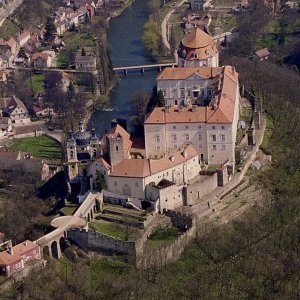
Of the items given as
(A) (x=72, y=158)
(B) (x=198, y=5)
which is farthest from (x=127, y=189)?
(B) (x=198, y=5)

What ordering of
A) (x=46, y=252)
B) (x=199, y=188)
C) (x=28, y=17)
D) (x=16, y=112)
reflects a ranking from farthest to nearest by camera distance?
(x=28, y=17) → (x=16, y=112) → (x=199, y=188) → (x=46, y=252)

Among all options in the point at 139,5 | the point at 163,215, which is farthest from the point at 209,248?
the point at 139,5

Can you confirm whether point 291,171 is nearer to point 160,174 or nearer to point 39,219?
point 160,174

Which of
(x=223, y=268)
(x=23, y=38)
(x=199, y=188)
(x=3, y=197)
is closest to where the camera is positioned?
(x=223, y=268)

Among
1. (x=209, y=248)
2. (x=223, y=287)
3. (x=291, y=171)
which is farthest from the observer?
(x=291, y=171)

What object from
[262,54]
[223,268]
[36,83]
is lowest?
[223,268]

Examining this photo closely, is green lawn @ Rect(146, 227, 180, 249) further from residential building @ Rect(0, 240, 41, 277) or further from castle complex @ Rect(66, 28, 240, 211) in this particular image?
residential building @ Rect(0, 240, 41, 277)

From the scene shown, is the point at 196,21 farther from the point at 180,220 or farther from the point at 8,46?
the point at 180,220
